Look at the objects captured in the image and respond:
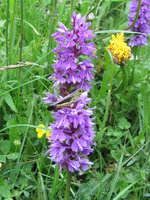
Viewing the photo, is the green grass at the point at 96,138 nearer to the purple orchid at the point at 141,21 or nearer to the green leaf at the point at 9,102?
the green leaf at the point at 9,102

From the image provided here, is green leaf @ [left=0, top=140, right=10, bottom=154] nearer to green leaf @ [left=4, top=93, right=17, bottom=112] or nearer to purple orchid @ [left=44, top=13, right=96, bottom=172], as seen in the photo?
green leaf @ [left=4, top=93, right=17, bottom=112]

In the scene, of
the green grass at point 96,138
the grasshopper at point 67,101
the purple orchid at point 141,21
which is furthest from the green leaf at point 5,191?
the purple orchid at point 141,21

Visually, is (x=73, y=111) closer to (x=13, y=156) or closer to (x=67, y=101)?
(x=67, y=101)

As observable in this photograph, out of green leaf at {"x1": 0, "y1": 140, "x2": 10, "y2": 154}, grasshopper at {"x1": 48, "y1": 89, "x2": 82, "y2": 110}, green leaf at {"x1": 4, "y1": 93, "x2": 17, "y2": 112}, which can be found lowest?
green leaf at {"x1": 0, "y1": 140, "x2": 10, "y2": 154}

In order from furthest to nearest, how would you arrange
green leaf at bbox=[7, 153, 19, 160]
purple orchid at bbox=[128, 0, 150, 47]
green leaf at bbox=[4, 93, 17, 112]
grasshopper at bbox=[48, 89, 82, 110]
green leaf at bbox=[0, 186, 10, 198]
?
purple orchid at bbox=[128, 0, 150, 47] → green leaf at bbox=[4, 93, 17, 112] → green leaf at bbox=[7, 153, 19, 160] → green leaf at bbox=[0, 186, 10, 198] → grasshopper at bbox=[48, 89, 82, 110]

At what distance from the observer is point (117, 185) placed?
1.67m

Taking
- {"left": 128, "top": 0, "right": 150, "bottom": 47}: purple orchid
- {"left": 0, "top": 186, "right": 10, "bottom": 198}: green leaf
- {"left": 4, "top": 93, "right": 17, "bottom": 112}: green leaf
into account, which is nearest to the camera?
{"left": 0, "top": 186, "right": 10, "bottom": 198}: green leaf

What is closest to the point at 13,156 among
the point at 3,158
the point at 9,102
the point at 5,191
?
the point at 3,158

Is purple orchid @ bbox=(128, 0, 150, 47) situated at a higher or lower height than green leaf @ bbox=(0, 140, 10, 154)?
higher

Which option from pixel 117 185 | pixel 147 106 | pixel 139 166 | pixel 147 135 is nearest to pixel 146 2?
pixel 147 106

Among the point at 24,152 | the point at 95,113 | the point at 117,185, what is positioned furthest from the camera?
the point at 95,113

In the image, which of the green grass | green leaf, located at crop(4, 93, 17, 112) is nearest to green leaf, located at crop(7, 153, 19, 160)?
the green grass

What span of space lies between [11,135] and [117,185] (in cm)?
58

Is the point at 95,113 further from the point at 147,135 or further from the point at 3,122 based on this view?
the point at 3,122
